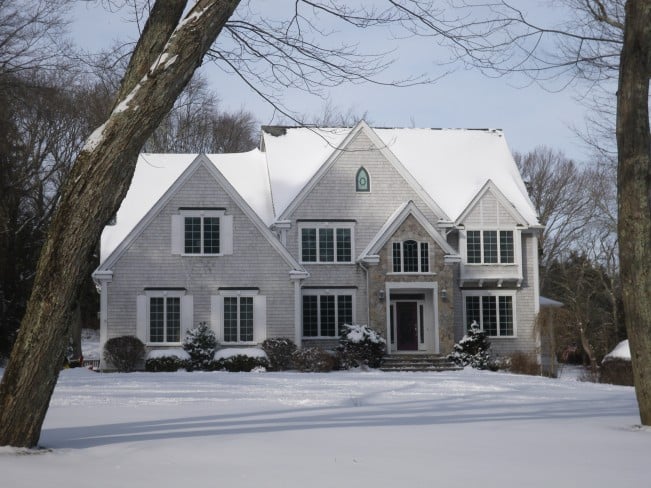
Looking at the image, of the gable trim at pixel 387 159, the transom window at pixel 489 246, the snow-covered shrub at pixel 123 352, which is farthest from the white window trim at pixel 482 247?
the snow-covered shrub at pixel 123 352

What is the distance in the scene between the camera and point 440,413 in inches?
474

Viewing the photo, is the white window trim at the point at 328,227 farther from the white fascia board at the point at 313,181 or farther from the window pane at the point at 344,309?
the window pane at the point at 344,309

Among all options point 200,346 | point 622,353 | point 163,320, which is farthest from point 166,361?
point 622,353

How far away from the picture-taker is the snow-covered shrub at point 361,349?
1053 inches

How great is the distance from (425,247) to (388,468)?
21.9m

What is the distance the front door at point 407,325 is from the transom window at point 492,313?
183 centimetres

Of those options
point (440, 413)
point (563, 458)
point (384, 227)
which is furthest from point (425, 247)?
point (563, 458)

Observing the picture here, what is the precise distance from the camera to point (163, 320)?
26.9 metres

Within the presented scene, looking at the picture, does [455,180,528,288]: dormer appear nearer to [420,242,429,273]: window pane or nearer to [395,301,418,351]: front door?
[420,242,429,273]: window pane

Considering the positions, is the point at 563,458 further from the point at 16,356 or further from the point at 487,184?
the point at 487,184

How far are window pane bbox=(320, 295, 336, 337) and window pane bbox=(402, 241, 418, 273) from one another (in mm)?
2765

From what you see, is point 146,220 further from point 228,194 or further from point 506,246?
point 506,246

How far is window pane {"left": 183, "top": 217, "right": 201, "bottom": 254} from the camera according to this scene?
27.5 m

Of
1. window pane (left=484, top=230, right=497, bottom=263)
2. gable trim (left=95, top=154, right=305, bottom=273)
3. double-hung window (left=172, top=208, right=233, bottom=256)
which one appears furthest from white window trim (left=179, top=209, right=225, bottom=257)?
window pane (left=484, top=230, right=497, bottom=263)
